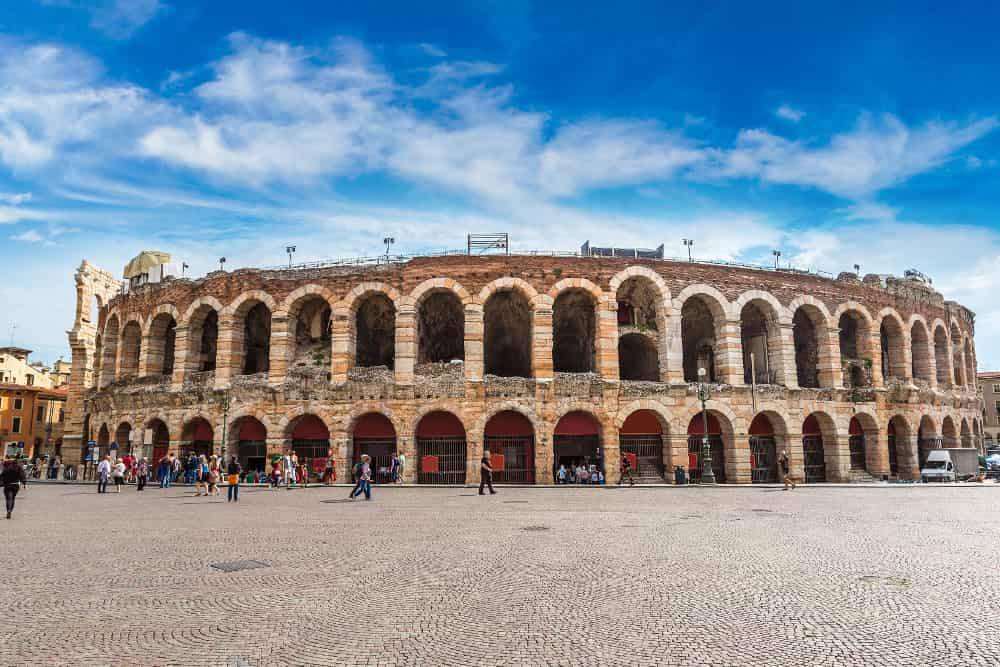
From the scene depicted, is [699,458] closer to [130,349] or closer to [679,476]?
[679,476]

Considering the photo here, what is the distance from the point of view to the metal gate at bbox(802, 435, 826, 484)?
3041 cm

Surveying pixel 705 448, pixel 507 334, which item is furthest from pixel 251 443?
pixel 705 448

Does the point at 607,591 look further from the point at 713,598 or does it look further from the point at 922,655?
the point at 922,655

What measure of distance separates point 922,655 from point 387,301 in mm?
27247

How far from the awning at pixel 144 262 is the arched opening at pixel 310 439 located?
14.1m

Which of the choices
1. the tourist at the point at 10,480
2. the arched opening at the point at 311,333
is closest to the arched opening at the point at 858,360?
the arched opening at the point at 311,333

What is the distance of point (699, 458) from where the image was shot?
28.5 m

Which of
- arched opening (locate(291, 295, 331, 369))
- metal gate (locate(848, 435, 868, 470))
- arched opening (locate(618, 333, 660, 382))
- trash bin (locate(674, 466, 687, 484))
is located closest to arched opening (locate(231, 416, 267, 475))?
arched opening (locate(291, 295, 331, 369))

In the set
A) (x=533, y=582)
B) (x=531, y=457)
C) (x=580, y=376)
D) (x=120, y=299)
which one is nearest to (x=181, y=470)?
(x=120, y=299)

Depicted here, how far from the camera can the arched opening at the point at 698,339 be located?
3148 cm

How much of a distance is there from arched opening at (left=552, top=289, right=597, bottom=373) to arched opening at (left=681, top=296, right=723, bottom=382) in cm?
469

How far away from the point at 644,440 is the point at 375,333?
1392 cm

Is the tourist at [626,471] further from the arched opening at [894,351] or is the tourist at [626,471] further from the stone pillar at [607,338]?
the arched opening at [894,351]

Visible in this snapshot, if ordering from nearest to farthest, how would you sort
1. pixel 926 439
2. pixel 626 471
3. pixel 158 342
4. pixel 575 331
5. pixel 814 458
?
pixel 626 471
pixel 814 458
pixel 158 342
pixel 575 331
pixel 926 439
